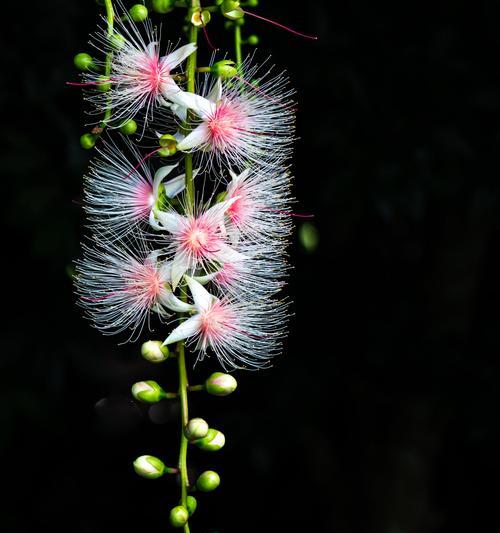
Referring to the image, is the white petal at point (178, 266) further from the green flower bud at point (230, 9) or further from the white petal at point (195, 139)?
the green flower bud at point (230, 9)

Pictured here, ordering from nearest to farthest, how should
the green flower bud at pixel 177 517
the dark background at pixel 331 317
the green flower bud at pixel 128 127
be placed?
the green flower bud at pixel 177 517 < the green flower bud at pixel 128 127 < the dark background at pixel 331 317

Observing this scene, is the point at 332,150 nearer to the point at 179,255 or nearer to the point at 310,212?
the point at 310,212

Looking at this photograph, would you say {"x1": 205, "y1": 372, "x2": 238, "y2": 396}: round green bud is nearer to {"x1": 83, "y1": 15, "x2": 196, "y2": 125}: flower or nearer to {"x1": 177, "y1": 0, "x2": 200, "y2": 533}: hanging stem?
{"x1": 177, "y1": 0, "x2": 200, "y2": 533}: hanging stem

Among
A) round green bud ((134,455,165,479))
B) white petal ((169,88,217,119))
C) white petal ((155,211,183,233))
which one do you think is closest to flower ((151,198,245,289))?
white petal ((155,211,183,233))

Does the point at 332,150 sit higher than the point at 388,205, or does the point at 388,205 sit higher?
the point at 332,150

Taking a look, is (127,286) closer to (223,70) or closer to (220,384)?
(220,384)

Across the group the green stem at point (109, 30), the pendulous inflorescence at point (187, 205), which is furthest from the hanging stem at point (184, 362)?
the green stem at point (109, 30)

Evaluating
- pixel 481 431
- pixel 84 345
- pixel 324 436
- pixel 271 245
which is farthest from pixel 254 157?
pixel 324 436
